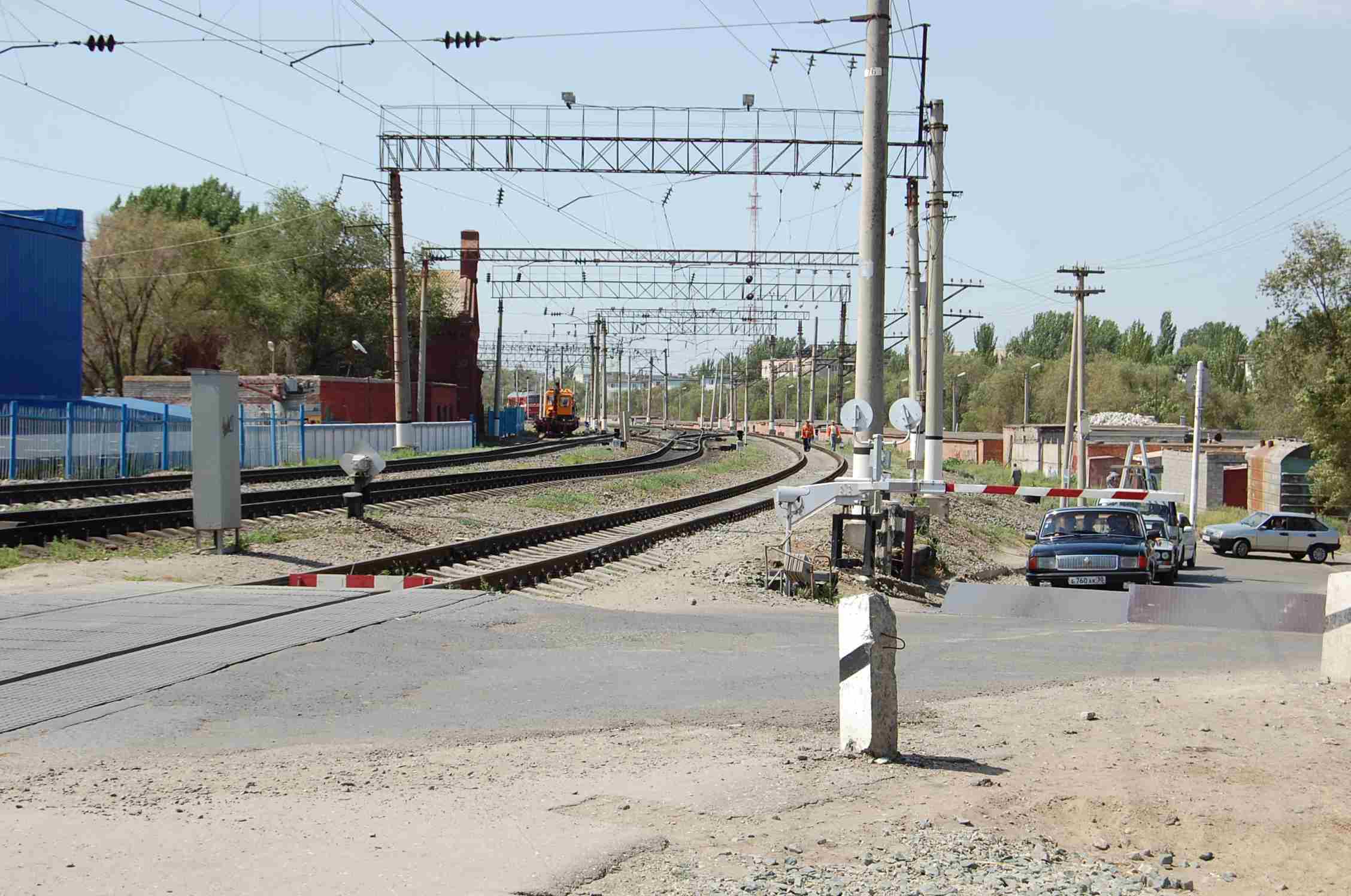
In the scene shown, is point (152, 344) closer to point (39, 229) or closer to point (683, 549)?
point (39, 229)

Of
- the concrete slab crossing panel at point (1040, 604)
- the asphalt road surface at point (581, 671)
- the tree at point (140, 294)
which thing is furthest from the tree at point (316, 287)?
the asphalt road surface at point (581, 671)

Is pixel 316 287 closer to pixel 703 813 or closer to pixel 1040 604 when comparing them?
pixel 1040 604

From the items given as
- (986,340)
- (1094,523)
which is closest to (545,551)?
(1094,523)

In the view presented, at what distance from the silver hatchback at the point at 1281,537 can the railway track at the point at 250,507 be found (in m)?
18.2

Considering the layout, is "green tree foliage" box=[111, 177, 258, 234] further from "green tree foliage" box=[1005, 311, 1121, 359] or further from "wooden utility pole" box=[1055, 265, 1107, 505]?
"green tree foliage" box=[1005, 311, 1121, 359]

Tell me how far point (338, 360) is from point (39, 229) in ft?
129

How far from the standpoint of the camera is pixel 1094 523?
2081 cm

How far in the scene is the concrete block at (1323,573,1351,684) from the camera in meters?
9.54

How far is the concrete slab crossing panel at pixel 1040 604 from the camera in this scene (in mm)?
15836

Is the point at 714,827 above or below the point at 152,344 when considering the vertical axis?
below

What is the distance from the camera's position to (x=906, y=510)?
1952cm

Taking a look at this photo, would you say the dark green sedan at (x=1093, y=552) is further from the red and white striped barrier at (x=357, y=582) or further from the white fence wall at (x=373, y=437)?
the white fence wall at (x=373, y=437)

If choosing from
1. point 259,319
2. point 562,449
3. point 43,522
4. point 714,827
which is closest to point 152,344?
point 259,319

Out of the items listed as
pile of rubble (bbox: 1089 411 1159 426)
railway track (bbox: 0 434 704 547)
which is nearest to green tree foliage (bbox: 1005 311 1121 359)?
pile of rubble (bbox: 1089 411 1159 426)
